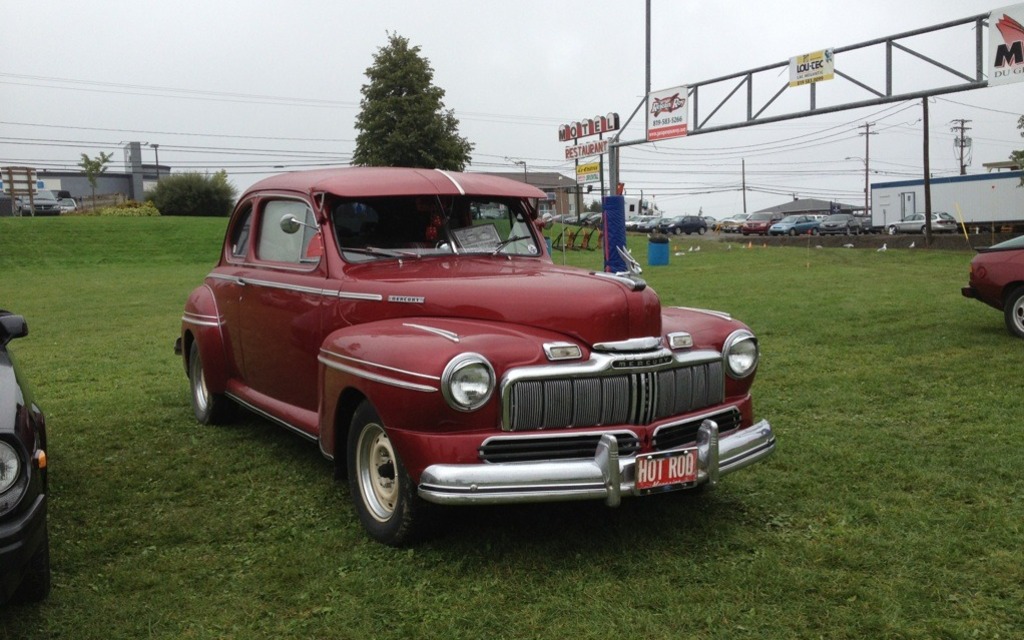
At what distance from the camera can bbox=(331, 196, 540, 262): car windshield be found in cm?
514

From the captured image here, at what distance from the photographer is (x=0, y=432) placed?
312 cm

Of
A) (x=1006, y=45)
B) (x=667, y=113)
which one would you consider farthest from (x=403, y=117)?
(x=1006, y=45)

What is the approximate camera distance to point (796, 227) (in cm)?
5031

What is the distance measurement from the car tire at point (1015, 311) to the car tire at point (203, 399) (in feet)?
27.1

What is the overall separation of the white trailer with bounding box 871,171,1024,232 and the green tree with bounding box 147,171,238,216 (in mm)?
35783

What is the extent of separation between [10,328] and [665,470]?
9.39 feet

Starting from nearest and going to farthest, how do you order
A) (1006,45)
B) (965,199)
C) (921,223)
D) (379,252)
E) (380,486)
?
(380,486) < (379,252) < (1006,45) < (921,223) < (965,199)

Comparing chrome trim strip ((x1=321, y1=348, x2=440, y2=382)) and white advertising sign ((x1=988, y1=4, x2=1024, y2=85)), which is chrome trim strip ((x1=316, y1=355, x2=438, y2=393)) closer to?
chrome trim strip ((x1=321, y1=348, x2=440, y2=382))

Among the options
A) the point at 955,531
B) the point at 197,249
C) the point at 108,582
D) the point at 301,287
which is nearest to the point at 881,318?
the point at 955,531

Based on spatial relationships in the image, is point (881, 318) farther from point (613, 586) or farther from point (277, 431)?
point (613, 586)

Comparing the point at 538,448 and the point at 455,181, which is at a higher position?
the point at 455,181

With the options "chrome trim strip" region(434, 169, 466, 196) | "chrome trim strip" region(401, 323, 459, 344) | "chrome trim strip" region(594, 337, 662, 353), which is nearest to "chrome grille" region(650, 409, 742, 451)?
"chrome trim strip" region(594, 337, 662, 353)

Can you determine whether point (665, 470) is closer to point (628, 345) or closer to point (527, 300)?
point (628, 345)

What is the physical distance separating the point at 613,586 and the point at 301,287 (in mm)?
2428
